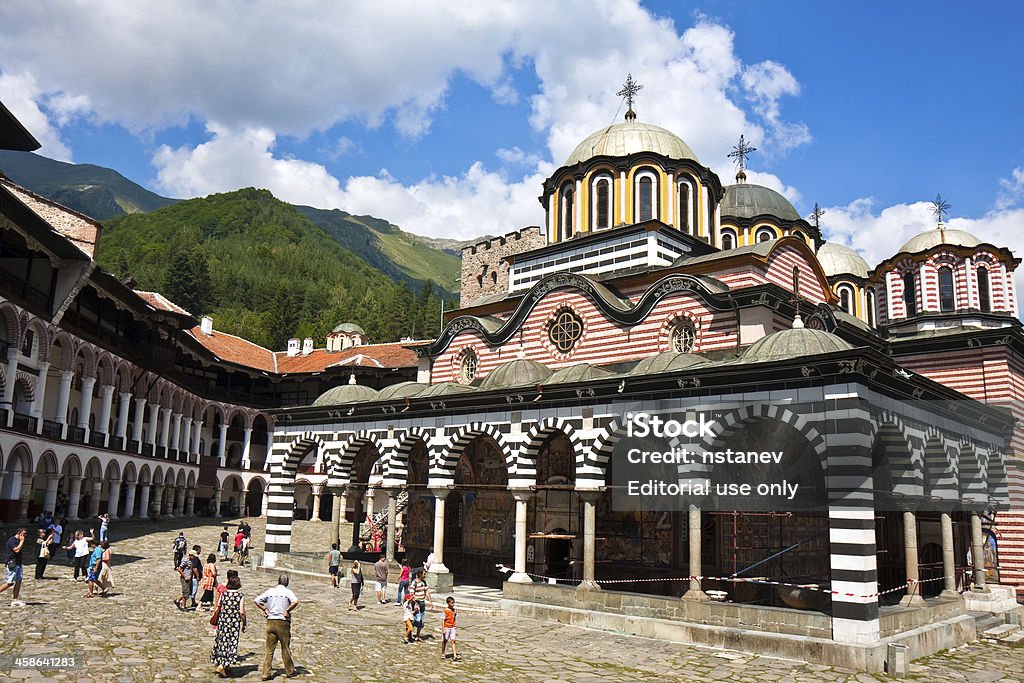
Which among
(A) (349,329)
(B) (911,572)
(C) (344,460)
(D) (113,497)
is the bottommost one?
(B) (911,572)

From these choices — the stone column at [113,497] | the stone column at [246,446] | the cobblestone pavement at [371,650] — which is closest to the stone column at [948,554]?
the cobblestone pavement at [371,650]

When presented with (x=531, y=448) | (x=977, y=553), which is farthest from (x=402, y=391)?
(x=977, y=553)

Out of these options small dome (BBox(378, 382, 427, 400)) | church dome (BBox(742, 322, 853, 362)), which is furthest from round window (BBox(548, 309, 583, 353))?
church dome (BBox(742, 322, 853, 362))

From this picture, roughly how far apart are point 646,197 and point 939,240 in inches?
429

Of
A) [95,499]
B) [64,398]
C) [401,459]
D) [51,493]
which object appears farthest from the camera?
[95,499]

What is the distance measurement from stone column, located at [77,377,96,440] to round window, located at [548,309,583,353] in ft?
66.1

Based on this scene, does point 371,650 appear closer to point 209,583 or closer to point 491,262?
point 209,583

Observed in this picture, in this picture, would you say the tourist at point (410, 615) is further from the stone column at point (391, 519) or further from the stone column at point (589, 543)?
the stone column at point (391, 519)

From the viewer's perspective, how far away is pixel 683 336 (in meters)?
21.2

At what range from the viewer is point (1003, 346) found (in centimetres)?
2459

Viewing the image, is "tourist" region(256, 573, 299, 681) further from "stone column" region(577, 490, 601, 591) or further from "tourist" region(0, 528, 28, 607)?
"stone column" region(577, 490, 601, 591)

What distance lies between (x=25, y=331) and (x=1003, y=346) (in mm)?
30619

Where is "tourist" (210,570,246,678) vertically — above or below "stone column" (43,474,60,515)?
below

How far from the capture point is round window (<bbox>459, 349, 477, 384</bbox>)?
25.3 meters
